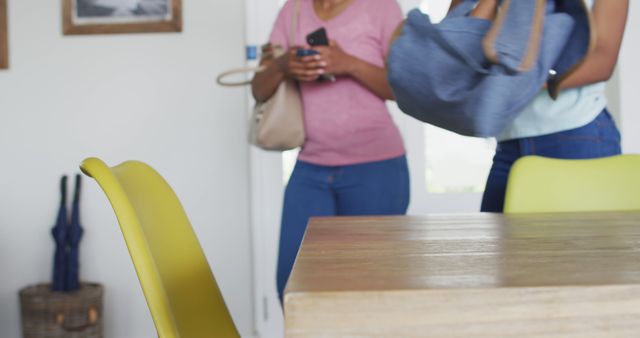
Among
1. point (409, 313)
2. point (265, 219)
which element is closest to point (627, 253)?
point (409, 313)

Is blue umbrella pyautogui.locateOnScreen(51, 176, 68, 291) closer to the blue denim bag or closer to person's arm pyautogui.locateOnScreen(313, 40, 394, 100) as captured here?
person's arm pyautogui.locateOnScreen(313, 40, 394, 100)

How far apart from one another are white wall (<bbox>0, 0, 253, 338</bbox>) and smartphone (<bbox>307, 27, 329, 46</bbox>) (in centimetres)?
122

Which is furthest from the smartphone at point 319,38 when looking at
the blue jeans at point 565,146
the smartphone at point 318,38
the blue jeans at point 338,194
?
the blue jeans at point 565,146

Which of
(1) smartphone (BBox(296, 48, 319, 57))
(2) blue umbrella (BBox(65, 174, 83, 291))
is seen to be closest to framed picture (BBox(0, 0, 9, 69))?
(2) blue umbrella (BBox(65, 174, 83, 291))

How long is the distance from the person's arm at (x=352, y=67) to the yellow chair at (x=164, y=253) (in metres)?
0.81

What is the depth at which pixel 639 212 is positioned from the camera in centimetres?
132

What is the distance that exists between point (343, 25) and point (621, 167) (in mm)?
832

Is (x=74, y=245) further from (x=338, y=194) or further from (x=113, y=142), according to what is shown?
(x=338, y=194)

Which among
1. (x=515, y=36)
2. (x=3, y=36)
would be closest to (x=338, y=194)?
(x=515, y=36)

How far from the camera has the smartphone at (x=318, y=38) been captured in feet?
6.53

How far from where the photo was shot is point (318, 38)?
1992 mm

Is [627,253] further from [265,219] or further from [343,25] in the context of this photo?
[265,219]

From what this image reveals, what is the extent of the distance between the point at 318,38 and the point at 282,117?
0.77 ft

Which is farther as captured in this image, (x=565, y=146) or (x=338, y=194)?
(x=338, y=194)
